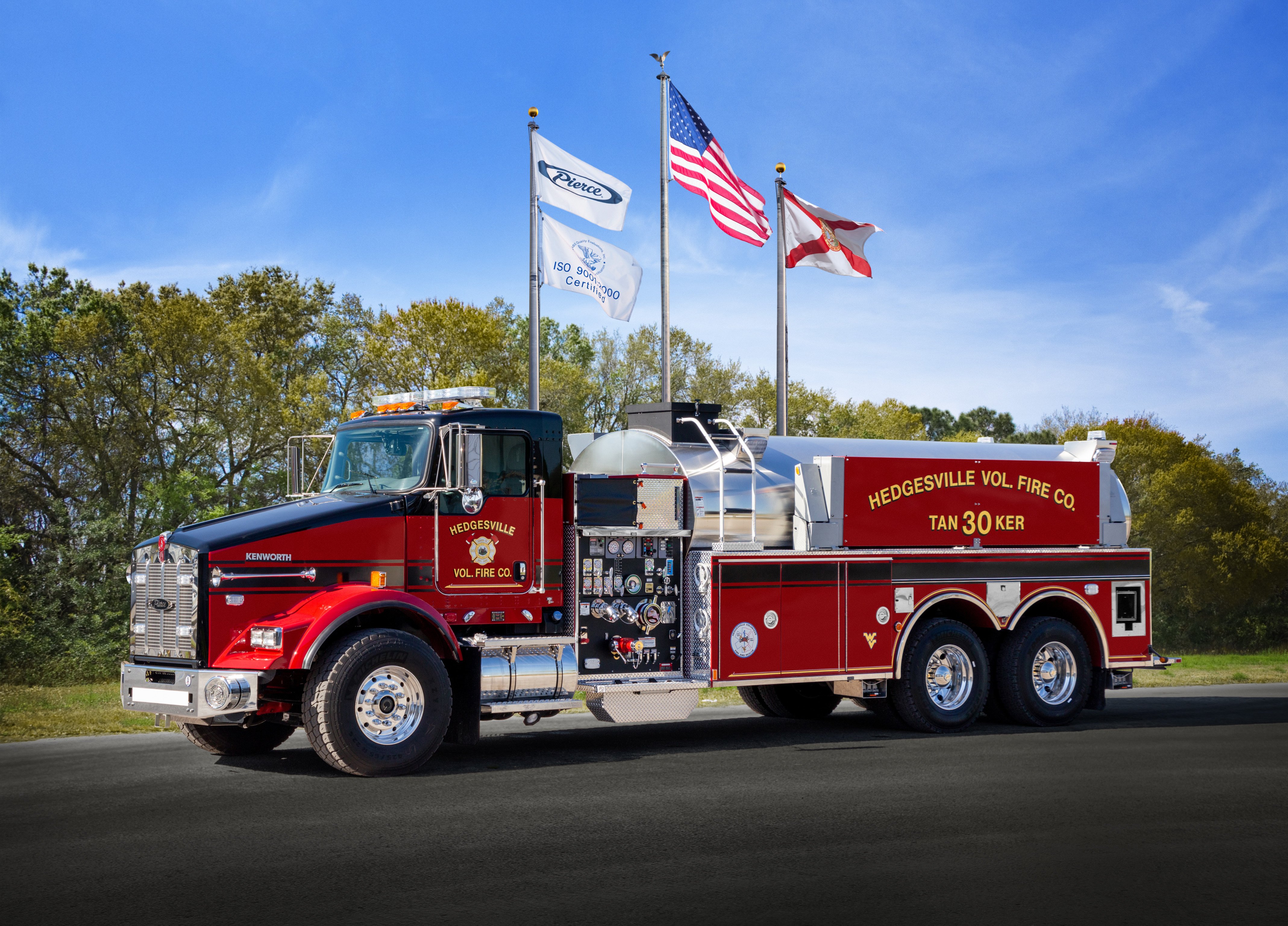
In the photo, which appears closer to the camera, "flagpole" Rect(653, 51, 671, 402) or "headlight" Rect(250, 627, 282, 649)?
"headlight" Rect(250, 627, 282, 649)

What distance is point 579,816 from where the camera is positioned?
899 cm

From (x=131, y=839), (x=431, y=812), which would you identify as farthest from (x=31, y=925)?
(x=431, y=812)

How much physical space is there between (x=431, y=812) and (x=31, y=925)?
3.26 metres

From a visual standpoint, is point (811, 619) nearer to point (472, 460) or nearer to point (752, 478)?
point (752, 478)

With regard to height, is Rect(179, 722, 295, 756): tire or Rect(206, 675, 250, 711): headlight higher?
Rect(206, 675, 250, 711): headlight

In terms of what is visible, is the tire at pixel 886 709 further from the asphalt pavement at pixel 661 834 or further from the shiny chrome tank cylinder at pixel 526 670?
the shiny chrome tank cylinder at pixel 526 670

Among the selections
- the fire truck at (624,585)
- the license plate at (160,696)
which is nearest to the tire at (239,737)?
the fire truck at (624,585)

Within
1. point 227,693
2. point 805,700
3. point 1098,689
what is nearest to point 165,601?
point 227,693

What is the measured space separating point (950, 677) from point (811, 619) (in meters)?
2.26

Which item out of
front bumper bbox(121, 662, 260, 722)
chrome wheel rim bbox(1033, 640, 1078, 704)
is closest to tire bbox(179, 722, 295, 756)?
front bumper bbox(121, 662, 260, 722)

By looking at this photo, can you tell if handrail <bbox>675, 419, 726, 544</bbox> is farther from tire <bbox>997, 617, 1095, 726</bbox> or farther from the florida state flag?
the florida state flag

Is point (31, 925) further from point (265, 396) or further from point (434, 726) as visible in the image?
point (265, 396)

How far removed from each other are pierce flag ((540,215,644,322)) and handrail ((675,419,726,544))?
7268 millimetres

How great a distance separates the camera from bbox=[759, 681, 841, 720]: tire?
16.1 meters
